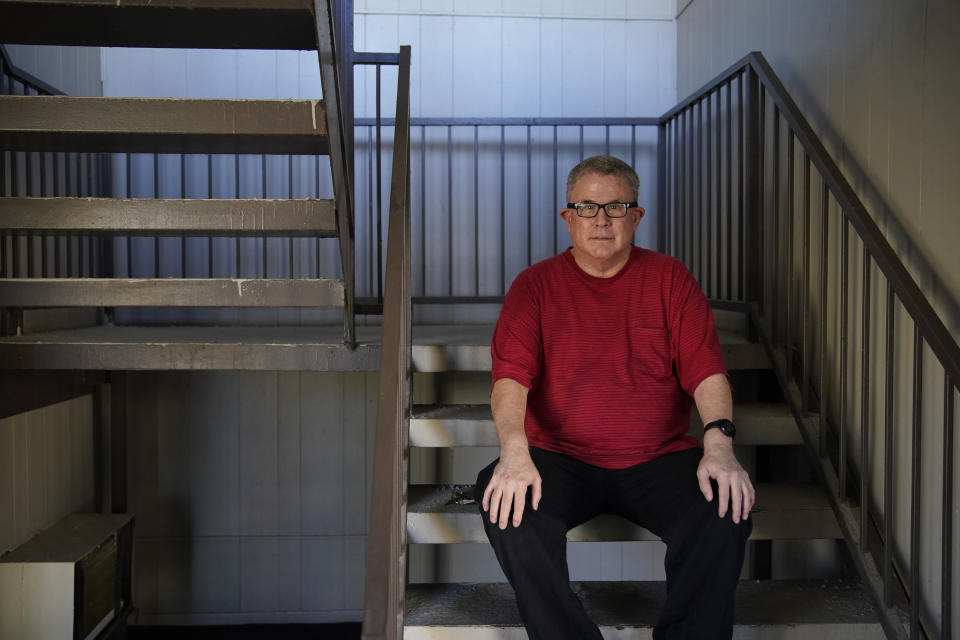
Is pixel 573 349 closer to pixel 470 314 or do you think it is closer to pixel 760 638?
pixel 760 638

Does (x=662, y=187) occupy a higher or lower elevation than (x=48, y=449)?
higher

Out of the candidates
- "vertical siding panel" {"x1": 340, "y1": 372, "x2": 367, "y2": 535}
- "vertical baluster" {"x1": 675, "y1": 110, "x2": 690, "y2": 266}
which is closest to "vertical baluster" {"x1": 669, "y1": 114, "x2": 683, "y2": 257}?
"vertical baluster" {"x1": 675, "y1": 110, "x2": 690, "y2": 266}

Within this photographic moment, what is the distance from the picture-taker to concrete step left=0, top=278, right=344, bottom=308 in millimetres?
2164

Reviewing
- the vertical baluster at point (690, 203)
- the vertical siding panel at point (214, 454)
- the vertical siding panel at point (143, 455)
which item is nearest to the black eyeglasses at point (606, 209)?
the vertical baluster at point (690, 203)

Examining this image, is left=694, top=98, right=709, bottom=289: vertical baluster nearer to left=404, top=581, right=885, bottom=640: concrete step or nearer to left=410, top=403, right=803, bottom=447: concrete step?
left=410, top=403, right=803, bottom=447: concrete step

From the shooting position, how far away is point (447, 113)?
3859mm

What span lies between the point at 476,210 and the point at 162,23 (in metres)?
2.14

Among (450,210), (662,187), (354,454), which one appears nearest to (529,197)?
(450,210)

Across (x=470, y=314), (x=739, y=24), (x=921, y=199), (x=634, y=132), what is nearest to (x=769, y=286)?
(x=921, y=199)

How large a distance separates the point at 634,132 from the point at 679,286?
209cm

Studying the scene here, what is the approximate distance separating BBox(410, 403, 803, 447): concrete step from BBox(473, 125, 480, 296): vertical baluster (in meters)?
1.64

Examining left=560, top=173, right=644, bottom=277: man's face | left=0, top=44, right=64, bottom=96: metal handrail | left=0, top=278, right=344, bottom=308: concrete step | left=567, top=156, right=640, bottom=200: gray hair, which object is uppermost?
left=0, top=44, right=64, bottom=96: metal handrail

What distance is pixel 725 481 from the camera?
4.97 ft

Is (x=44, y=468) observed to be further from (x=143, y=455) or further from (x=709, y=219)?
(x=709, y=219)
